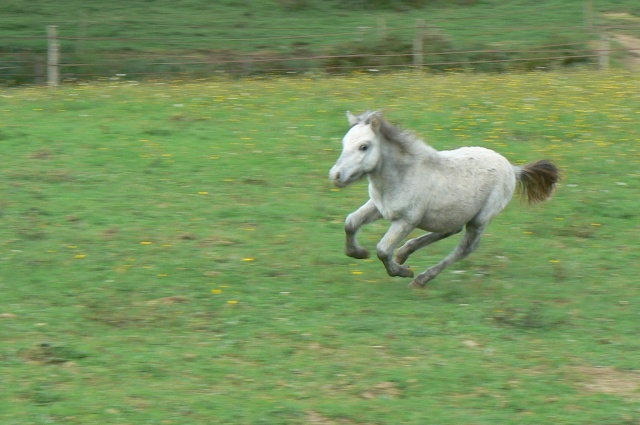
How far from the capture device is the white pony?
773 centimetres

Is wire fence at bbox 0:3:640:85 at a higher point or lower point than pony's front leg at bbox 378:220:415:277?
higher

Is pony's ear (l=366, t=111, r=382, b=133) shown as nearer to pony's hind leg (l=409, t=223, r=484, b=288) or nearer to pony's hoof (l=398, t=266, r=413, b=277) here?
pony's hoof (l=398, t=266, r=413, b=277)

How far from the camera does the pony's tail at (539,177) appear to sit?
8852 millimetres

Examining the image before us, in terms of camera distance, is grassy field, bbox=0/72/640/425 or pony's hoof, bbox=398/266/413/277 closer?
grassy field, bbox=0/72/640/425

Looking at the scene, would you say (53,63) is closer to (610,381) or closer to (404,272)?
(404,272)

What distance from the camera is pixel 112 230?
9.69 metres

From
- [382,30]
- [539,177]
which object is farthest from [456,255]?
[382,30]

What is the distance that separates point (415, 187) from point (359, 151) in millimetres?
685

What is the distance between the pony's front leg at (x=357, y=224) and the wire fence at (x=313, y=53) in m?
10.9

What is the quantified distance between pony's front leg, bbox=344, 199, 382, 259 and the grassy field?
33cm

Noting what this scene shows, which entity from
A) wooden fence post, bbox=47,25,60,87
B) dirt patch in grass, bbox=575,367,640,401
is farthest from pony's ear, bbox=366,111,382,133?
wooden fence post, bbox=47,25,60,87

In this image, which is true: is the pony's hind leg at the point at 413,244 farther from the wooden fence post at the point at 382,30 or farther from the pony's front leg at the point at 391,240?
the wooden fence post at the point at 382,30

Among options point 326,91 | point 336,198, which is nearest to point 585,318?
point 336,198

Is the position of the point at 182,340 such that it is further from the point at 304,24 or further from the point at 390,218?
the point at 304,24
